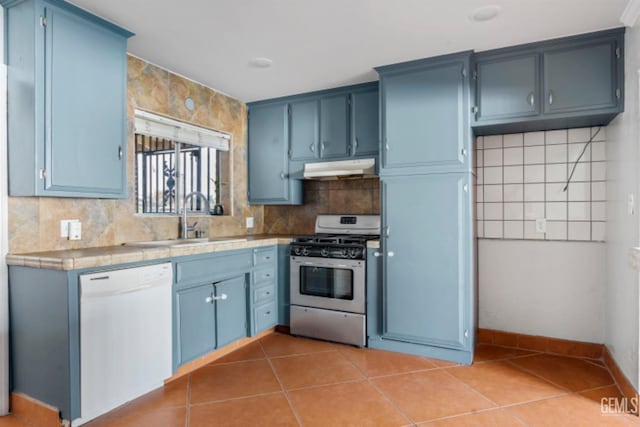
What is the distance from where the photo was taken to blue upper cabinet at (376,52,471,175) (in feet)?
9.19

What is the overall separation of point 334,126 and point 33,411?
2.95m

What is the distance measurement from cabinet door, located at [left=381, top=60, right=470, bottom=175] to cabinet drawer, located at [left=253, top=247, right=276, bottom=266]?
1241mm

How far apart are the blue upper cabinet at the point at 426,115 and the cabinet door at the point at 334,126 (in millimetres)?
518

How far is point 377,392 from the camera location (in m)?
2.37

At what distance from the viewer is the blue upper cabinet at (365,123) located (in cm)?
337

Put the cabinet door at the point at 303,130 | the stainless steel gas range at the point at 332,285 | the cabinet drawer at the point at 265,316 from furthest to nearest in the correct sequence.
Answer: the cabinet door at the point at 303,130 → the cabinet drawer at the point at 265,316 → the stainless steel gas range at the point at 332,285

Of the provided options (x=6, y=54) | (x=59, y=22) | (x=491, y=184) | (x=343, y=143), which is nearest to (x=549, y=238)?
(x=491, y=184)

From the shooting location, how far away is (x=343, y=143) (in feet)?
11.6

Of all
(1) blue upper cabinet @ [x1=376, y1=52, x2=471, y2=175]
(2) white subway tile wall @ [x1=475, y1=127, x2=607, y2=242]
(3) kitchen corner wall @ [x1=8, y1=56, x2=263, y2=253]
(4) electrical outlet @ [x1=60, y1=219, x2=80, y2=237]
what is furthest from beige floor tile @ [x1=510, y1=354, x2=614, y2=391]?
(4) electrical outlet @ [x1=60, y1=219, x2=80, y2=237]

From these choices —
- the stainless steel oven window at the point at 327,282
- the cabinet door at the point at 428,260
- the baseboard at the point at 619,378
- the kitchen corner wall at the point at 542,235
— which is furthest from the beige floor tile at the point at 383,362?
the baseboard at the point at 619,378

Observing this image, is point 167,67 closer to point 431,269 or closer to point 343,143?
point 343,143

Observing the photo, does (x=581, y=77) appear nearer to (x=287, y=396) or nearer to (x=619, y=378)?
(x=619, y=378)

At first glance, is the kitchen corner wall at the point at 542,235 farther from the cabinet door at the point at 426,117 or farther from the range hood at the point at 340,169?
the range hood at the point at 340,169

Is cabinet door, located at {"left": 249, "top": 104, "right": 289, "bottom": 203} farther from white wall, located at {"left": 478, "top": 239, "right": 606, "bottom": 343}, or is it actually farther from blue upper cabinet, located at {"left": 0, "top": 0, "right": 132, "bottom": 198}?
white wall, located at {"left": 478, "top": 239, "right": 606, "bottom": 343}
